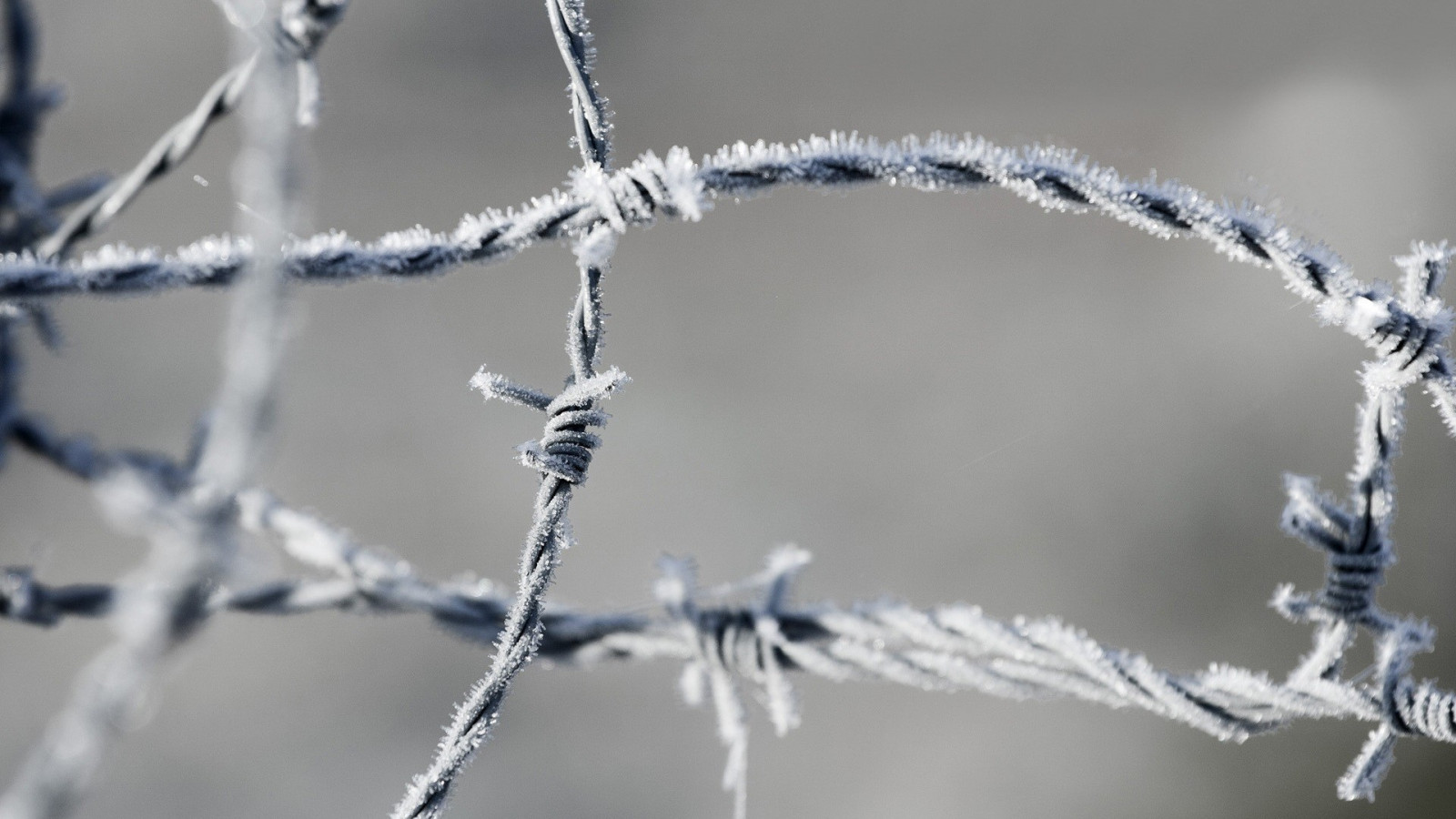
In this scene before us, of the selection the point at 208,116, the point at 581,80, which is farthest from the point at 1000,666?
the point at 208,116

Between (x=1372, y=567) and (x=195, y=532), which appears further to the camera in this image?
(x=1372, y=567)

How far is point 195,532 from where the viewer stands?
22cm

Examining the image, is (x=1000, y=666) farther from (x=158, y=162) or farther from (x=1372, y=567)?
(x=158, y=162)

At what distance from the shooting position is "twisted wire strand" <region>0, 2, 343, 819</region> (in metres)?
0.21

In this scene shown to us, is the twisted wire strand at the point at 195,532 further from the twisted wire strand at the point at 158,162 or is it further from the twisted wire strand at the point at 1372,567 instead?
the twisted wire strand at the point at 1372,567

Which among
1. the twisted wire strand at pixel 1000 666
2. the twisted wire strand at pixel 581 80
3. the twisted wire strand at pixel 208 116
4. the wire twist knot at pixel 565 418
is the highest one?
the twisted wire strand at pixel 208 116

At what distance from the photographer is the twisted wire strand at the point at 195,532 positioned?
0.21 meters

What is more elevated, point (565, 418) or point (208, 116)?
point (208, 116)

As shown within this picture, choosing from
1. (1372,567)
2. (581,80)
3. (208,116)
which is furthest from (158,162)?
(1372,567)

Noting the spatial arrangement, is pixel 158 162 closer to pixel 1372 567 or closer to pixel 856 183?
pixel 856 183

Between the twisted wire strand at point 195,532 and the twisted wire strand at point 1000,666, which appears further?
the twisted wire strand at point 1000,666

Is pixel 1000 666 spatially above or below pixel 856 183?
below

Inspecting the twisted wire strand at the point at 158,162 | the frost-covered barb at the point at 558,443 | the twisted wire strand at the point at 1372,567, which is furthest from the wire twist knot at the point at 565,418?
the twisted wire strand at the point at 1372,567

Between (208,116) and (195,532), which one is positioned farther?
(208,116)
